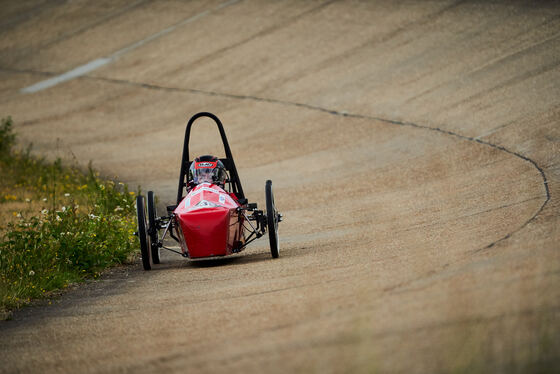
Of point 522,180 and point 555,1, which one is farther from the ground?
point 555,1

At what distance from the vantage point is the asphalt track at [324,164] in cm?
572

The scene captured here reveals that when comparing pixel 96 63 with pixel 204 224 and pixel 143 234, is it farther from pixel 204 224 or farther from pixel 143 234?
pixel 204 224

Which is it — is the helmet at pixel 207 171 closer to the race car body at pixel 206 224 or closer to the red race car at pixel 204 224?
the red race car at pixel 204 224

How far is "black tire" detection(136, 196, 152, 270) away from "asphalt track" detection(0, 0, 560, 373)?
245 mm

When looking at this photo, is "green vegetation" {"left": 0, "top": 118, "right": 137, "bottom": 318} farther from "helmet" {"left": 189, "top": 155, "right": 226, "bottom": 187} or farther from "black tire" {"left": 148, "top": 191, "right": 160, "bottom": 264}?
"helmet" {"left": 189, "top": 155, "right": 226, "bottom": 187}

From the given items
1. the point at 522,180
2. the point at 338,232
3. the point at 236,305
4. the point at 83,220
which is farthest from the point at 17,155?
the point at 236,305

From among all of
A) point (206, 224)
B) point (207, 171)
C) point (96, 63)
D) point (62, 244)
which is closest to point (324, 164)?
point (207, 171)

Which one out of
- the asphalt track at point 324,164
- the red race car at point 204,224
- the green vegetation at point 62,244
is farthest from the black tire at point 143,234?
the green vegetation at point 62,244

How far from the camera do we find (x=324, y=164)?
67.5ft

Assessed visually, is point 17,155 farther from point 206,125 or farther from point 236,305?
point 236,305

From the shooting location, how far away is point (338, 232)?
12867mm

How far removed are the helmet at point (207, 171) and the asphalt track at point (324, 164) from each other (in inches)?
54.1

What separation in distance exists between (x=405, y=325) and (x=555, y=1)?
25.8 meters

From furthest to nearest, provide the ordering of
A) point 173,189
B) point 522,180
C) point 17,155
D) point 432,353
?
point 17,155, point 173,189, point 522,180, point 432,353
